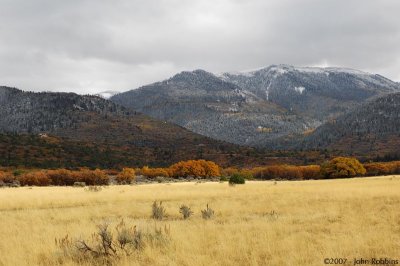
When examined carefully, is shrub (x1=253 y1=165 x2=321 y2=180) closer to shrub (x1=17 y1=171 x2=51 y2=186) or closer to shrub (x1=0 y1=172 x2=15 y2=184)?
shrub (x1=17 y1=171 x2=51 y2=186)

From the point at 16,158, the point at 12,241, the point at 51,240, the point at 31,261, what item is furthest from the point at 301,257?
the point at 16,158

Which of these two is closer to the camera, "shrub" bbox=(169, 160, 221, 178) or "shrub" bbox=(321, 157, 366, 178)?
"shrub" bbox=(321, 157, 366, 178)

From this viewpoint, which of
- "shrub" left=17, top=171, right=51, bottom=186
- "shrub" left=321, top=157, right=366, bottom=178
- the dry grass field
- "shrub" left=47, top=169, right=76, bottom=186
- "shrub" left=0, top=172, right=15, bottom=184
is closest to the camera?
the dry grass field

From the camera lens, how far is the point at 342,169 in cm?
8350

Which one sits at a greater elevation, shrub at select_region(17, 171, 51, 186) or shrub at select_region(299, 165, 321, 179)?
shrub at select_region(299, 165, 321, 179)

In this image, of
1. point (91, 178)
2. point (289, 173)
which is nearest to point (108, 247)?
point (91, 178)

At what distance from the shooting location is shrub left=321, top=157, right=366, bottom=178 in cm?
8288

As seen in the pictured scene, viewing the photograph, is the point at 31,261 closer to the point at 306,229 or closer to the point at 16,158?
the point at 306,229

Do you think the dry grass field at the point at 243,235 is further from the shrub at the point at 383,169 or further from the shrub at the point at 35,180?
the shrub at the point at 383,169

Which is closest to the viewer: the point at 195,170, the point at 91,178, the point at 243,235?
the point at 243,235

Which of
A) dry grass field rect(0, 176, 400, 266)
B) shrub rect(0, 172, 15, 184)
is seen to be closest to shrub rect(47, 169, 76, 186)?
shrub rect(0, 172, 15, 184)

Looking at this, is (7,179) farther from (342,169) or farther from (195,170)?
(342,169)

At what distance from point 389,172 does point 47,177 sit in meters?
72.1

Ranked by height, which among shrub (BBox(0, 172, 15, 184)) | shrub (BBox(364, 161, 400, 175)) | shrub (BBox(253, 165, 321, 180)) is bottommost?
shrub (BBox(0, 172, 15, 184))
